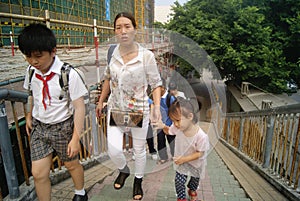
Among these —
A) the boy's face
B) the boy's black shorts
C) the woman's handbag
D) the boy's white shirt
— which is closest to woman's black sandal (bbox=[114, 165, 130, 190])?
the woman's handbag

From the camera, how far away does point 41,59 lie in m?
1.38

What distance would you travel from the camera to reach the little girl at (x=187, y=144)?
69.3 inches

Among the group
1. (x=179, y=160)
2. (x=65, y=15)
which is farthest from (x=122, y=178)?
(x=65, y=15)

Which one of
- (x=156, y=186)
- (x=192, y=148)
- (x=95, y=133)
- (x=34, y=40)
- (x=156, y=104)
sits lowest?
(x=156, y=186)

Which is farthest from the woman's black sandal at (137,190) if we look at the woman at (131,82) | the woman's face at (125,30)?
the woman's face at (125,30)

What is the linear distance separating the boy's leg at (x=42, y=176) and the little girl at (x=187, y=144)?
3.03 ft

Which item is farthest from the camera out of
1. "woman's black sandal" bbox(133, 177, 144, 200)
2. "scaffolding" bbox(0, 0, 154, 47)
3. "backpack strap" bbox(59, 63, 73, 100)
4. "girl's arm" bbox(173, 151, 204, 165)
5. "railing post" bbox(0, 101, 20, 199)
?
"scaffolding" bbox(0, 0, 154, 47)

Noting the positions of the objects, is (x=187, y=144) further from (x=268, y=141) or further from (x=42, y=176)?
(x=268, y=141)

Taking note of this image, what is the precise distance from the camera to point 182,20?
12.9 metres

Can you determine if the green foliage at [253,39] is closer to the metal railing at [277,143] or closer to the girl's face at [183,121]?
the metal railing at [277,143]

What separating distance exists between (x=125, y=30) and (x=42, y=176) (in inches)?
45.5

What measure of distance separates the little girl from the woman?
0.18 meters

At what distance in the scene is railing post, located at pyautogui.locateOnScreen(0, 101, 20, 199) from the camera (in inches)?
63.1

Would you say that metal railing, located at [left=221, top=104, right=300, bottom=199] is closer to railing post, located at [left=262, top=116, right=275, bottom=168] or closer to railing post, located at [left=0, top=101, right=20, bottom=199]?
railing post, located at [left=262, top=116, right=275, bottom=168]
